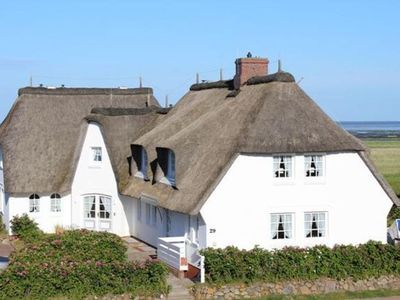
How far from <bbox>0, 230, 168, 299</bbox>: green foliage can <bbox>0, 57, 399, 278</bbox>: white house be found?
9.17 ft

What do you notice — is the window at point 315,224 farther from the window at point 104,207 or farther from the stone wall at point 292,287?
the window at point 104,207

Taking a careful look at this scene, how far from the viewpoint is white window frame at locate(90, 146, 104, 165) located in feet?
136

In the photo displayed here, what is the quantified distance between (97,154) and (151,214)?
580cm

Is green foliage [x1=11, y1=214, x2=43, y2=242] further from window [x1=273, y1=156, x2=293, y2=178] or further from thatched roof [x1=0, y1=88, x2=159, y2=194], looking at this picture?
window [x1=273, y1=156, x2=293, y2=178]

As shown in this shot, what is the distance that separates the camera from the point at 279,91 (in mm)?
33156

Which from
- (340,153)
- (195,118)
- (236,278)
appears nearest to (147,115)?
(195,118)

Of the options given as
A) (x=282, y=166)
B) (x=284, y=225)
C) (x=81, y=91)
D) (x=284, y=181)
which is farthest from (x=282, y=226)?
(x=81, y=91)

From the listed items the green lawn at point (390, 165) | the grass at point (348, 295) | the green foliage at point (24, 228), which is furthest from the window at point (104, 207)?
the green lawn at point (390, 165)

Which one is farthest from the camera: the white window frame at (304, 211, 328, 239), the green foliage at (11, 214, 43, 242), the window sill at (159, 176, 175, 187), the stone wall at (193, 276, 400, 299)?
the green foliage at (11, 214, 43, 242)

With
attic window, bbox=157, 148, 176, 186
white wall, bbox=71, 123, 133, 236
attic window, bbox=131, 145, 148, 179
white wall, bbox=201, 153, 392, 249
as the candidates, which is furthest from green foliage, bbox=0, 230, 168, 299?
white wall, bbox=71, 123, 133, 236

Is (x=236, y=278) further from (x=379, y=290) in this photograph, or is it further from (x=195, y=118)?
(x=195, y=118)

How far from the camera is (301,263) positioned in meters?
29.1

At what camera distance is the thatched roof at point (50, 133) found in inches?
1624

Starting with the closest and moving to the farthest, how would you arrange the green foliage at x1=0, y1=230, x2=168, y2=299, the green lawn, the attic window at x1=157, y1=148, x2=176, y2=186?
1. the green foliage at x1=0, y1=230, x2=168, y2=299
2. the attic window at x1=157, y1=148, x2=176, y2=186
3. the green lawn
